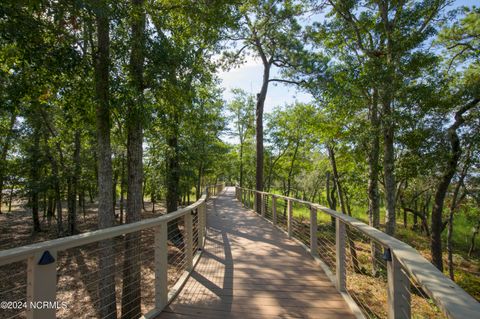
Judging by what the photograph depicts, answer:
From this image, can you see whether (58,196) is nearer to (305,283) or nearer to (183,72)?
(183,72)

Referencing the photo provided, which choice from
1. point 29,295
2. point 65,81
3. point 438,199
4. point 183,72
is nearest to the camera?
point 29,295

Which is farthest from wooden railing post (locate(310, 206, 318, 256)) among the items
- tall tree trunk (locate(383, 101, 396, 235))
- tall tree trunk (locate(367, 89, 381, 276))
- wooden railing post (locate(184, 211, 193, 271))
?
tall tree trunk (locate(383, 101, 396, 235))

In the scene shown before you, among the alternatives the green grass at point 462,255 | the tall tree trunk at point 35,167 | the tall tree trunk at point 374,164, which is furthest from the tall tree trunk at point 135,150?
the tall tree trunk at point 35,167

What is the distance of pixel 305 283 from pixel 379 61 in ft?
19.5

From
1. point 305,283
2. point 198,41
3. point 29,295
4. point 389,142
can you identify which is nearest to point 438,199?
point 389,142

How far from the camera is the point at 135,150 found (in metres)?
5.17

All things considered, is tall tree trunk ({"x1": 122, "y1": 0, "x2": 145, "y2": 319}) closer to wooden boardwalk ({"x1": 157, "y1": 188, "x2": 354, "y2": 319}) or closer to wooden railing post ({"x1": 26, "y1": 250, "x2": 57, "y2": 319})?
wooden boardwalk ({"x1": 157, "y1": 188, "x2": 354, "y2": 319})

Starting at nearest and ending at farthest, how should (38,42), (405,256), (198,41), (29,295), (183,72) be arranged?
1. (29,295)
2. (405,256)
3. (38,42)
4. (183,72)
5. (198,41)

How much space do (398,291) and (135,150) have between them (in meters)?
4.74

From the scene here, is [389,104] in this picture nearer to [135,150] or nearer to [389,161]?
[389,161]

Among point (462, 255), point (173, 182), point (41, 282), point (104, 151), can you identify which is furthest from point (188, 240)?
point (462, 255)

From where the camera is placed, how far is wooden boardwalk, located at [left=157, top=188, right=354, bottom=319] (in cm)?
284

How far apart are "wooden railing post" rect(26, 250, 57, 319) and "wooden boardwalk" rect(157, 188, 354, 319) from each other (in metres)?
1.38

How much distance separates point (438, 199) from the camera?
966cm
